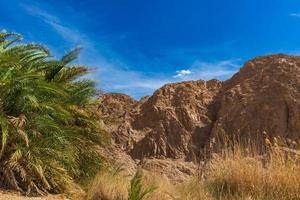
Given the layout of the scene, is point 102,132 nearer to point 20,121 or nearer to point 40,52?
point 40,52

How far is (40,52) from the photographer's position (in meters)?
13.8

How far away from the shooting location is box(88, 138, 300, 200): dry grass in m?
9.52

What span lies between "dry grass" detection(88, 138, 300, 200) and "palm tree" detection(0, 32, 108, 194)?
119 centimetres

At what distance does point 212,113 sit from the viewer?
25375 mm

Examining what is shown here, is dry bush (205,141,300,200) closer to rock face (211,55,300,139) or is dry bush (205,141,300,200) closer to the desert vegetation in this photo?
the desert vegetation

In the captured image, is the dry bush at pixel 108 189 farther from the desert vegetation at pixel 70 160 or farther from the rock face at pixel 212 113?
the rock face at pixel 212 113

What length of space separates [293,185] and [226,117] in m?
14.7

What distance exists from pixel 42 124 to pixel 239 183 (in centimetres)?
459

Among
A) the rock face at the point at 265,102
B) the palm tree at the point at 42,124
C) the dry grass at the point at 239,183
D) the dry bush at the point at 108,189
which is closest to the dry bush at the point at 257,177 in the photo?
the dry grass at the point at 239,183

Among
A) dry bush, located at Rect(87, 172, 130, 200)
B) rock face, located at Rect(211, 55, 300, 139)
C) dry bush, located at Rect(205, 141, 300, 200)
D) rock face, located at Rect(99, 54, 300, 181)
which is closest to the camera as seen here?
dry bush, located at Rect(205, 141, 300, 200)

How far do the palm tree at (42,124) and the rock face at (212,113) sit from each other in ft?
23.0

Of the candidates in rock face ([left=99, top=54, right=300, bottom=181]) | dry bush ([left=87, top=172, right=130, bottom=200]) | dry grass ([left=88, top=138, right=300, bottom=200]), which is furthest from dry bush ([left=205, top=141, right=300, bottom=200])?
rock face ([left=99, top=54, right=300, bottom=181])

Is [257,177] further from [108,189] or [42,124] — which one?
[42,124]

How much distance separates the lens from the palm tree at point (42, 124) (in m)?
10.9
